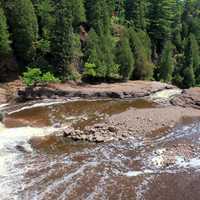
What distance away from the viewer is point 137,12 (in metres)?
88.1

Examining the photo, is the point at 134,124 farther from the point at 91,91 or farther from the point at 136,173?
the point at 91,91

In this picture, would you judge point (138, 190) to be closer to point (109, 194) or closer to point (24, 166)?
point (109, 194)

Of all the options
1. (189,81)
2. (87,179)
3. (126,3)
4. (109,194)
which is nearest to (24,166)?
(87,179)

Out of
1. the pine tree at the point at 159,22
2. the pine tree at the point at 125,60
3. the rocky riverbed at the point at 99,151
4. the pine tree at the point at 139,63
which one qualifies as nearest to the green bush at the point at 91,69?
the pine tree at the point at 125,60

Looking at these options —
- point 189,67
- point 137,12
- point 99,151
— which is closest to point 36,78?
point 99,151

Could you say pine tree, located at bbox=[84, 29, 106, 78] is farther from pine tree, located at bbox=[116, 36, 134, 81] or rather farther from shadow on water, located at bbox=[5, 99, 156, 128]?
shadow on water, located at bbox=[5, 99, 156, 128]

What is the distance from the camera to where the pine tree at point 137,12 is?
87.1m

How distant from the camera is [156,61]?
3378 inches

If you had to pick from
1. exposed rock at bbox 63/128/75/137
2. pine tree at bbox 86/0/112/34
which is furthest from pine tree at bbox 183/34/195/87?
exposed rock at bbox 63/128/75/137

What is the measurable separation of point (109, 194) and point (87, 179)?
283cm

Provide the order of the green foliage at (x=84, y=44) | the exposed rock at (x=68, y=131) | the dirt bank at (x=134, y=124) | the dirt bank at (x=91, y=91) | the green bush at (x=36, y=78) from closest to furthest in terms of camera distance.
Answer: the dirt bank at (x=134, y=124)
the exposed rock at (x=68, y=131)
the dirt bank at (x=91, y=91)
the green bush at (x=36, y=78)
the green foliage at (x=84, y=44)

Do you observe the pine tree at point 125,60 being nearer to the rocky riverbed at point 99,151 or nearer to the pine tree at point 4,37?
the rocky riverbed at point 99,151

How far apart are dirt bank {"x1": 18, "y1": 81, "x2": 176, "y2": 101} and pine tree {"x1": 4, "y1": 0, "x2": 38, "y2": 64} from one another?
29.7ft

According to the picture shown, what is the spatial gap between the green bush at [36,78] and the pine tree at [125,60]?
1269 cm
